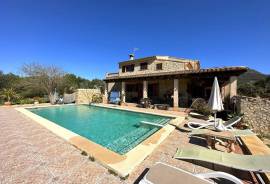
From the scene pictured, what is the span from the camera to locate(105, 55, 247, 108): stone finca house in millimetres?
14042

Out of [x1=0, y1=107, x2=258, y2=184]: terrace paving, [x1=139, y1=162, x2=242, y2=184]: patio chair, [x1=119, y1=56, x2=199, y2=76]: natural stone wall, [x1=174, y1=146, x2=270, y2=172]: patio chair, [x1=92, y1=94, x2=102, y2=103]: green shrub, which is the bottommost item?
[x1=0, y1=107, x2=258, y2=184]: terrace paving

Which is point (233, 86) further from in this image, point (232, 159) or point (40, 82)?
point (40, 82)

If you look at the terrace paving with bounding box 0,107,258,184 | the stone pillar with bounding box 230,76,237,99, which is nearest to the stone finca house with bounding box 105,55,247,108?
the stone pillar with bounding box 230,76,237,99

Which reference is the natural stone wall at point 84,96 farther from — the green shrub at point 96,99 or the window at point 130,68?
the window at point 130,68

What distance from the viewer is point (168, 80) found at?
18734 mm

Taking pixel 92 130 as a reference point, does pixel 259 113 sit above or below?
above

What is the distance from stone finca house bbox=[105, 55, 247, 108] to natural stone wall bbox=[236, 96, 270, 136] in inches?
77.8

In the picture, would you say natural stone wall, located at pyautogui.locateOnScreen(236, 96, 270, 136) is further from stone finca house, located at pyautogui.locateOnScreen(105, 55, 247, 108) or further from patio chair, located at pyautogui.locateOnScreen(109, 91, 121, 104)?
patio chair, located at pyautogui.locateOnScreen(109, 91, 121, 104)

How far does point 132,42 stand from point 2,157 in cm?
2605

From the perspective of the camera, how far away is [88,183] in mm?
3209

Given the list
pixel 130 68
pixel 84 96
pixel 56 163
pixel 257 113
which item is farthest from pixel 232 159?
pixel 84 96

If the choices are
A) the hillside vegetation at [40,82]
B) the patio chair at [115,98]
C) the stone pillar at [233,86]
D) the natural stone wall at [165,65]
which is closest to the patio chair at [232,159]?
the stone pillar at [233,86]

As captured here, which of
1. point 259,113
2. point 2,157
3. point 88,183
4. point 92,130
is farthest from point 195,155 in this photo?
point 259,113

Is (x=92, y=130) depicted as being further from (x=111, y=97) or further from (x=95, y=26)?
(x=95, y=26)
